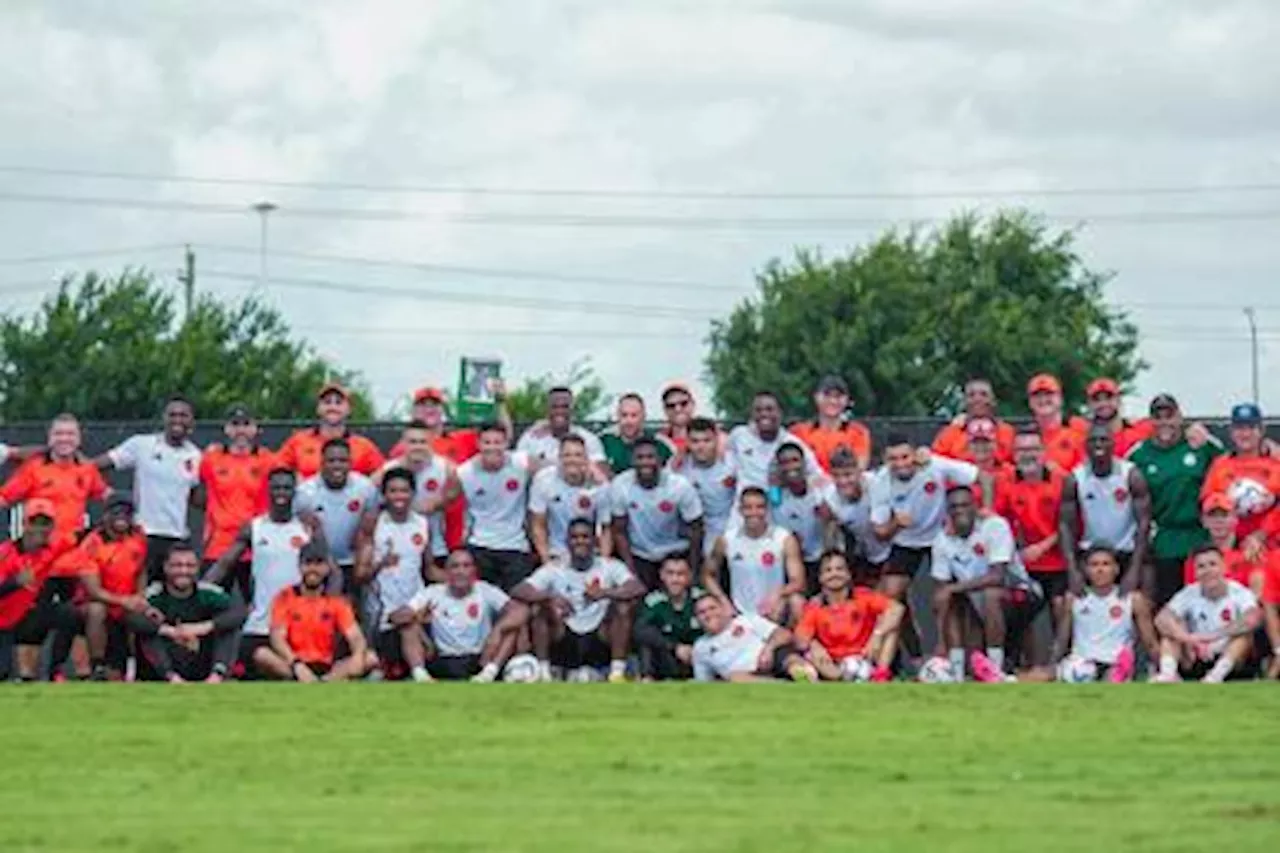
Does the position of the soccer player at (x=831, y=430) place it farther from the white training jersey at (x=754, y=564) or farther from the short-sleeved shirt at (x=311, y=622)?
the short-sleeved shirt at (x=311, y=622)

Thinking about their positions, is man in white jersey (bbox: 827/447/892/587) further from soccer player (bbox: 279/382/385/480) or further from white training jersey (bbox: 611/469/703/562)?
soccer player (bbox: 279/382/385/480)

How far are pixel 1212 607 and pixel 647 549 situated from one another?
4045 millimetres

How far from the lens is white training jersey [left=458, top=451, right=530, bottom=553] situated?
24.0m

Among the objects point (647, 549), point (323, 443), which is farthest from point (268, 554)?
point (647, 549)

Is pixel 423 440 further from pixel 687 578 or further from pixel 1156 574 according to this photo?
pixel 1156 574

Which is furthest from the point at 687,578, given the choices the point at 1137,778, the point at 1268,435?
the point at 1137,778

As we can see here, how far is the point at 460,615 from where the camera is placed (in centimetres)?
2370

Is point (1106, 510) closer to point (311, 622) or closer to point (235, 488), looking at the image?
point (311, 622)

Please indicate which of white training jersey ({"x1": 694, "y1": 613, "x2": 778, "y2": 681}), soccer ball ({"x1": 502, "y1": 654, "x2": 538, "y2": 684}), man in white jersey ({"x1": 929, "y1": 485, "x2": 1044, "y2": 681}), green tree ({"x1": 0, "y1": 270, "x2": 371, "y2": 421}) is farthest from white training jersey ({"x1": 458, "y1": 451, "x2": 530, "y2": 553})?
green tree ({"x1": 0, "y1": 270, "x2": 371, "y2": 421})

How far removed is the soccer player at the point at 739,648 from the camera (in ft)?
75.2

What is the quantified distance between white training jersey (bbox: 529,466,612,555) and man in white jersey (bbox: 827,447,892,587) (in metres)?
1.62

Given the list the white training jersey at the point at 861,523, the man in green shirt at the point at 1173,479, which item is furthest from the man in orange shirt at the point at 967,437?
the man in green shirt at the point at 1173,479

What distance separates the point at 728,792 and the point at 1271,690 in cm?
747

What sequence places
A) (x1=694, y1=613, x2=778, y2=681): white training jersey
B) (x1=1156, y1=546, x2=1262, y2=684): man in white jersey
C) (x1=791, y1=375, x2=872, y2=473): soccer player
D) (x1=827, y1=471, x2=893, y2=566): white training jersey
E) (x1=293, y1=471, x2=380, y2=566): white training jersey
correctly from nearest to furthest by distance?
(x1=1156, y1=546, x2=1262, y2=684): man in white jersey
(x1=694, y1=613, x2=778, y2=681): white training jersey
(x1=827, y1=471, x2=893, y2=566): white training jersey
(x1=293, y1=471, x2=380, y2=566): white training jersey
(x1=791, y1=375, x2=872, y2=473): soccer player
